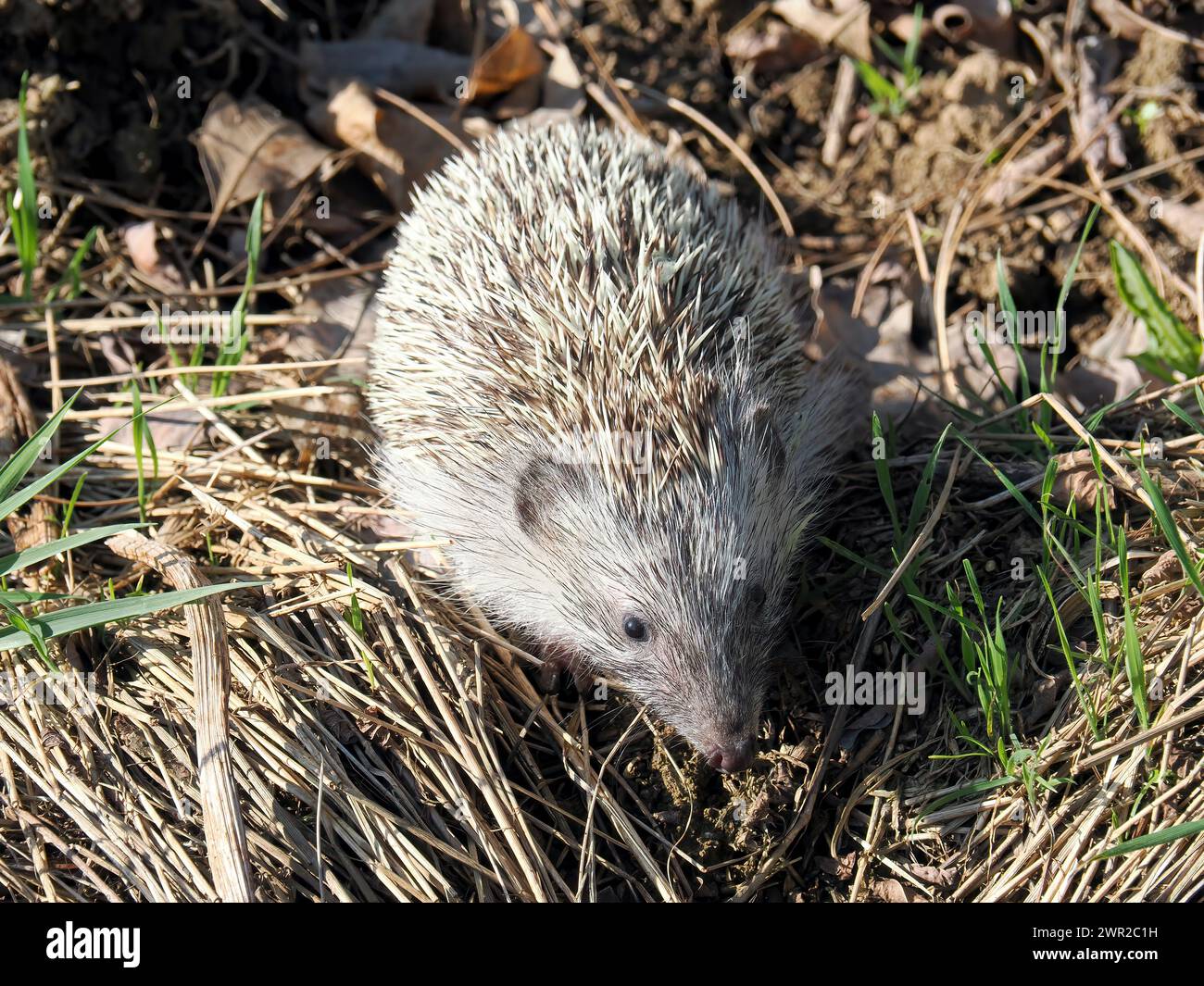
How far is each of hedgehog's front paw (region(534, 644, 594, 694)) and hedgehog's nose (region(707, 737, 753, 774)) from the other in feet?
2.14

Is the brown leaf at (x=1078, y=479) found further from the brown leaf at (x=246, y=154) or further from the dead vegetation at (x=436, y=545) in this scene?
the brown leaf at (x=246, y=154)

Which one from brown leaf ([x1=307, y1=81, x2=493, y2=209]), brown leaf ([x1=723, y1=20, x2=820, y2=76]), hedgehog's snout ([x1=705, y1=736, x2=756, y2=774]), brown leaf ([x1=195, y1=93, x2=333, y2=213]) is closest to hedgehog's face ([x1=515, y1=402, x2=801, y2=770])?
hedgehog's snout ([x1=705, y1=736, x2=756, y2=774])

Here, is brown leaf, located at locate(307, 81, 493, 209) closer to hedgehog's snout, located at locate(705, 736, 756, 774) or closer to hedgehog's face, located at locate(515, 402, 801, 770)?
hedgehog's face, located at locate(515, 402, 801, 770)

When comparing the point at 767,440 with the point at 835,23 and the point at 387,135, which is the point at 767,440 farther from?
the point at 835,23

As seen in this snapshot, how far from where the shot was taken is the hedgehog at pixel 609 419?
12.3 feet

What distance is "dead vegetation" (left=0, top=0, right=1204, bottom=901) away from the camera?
3.43 meters

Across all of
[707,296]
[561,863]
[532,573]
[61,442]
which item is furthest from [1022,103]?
[61,442]

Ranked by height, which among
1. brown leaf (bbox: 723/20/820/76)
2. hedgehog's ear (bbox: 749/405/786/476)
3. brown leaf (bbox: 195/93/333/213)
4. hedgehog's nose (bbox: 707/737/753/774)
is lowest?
hedgehog's nose (bbox: 707/737/753/774)

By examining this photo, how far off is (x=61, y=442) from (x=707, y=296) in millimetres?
2792

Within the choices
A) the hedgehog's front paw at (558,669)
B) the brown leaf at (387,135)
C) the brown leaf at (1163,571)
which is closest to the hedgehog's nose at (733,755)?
the hedgehog's front paw at (558,669)

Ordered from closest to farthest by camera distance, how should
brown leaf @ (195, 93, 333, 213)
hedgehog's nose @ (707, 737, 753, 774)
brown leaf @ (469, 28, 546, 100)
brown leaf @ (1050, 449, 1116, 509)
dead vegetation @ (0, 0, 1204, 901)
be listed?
dead vegetation @ (0, 0, 1204, 901) → hedgehog's nose @ (707, 737, 753, 774) → brown leaf @ (1050, 449, 1116, 509) → brown leaf @ (195, 93, 333, 213) → brown leaf @ (469, 28, 546, 100)

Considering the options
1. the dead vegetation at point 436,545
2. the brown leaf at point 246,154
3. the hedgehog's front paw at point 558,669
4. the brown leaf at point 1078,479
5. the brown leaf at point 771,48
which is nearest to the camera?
the dead vegetation at point 436,545

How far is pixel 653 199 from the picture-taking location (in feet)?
14.6

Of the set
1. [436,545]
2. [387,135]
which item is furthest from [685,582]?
[387,135]
